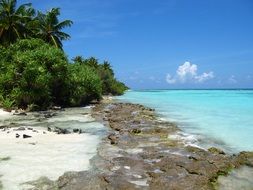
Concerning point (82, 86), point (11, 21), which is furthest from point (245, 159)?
point (11, 21)

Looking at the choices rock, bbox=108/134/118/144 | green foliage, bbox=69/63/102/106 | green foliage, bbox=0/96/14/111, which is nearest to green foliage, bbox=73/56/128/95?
green foliage, bbox=69/63/102/106

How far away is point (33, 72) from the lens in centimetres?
2283

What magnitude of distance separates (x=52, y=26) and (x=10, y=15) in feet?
20.8

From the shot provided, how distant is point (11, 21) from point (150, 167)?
2746 centimetres

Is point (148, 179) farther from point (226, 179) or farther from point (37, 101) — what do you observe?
point (37, 101)

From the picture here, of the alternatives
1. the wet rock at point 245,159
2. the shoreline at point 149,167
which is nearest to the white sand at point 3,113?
the shoreline at point 149,167

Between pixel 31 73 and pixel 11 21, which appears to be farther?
pixel 11 21

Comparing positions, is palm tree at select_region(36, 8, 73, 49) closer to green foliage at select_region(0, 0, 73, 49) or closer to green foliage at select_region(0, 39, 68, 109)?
green foliage at select_region(0, 0, 73, 49)

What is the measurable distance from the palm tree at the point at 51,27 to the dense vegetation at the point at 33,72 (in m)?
0.27

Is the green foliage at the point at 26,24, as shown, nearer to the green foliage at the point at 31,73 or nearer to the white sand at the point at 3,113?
the green foliage at the point at 31,73

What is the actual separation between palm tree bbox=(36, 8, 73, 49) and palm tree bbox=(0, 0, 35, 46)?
161 inches

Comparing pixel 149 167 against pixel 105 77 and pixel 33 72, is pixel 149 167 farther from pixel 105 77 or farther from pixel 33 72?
pixel 105 77

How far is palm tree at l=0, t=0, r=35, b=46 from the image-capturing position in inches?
1242

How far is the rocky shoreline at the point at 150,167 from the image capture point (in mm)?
6680
